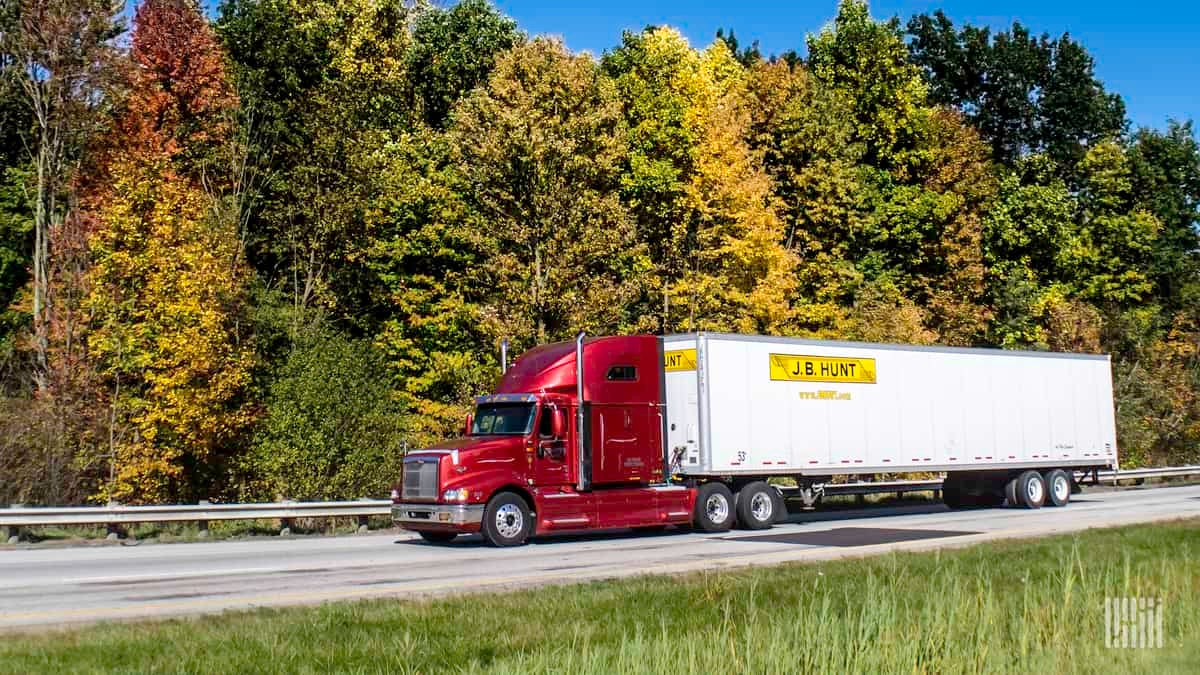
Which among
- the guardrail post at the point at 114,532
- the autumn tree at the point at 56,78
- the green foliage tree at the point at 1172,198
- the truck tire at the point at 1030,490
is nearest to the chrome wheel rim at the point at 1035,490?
the truck tire at the point at 1030,490

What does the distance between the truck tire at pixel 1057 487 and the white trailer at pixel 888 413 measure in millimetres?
37

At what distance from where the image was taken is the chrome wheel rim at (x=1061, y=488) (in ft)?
102

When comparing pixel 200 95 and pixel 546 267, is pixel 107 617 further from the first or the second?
pixel 200 95

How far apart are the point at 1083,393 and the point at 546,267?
1603 cm

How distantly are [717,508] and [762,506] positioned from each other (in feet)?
4.14

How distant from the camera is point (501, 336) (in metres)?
34.8

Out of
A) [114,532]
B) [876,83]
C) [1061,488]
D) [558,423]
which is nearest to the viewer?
[558,423]

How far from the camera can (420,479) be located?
21094 millimetres

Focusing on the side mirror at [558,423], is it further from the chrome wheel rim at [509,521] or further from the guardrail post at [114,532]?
the guardrail post at [114,532]

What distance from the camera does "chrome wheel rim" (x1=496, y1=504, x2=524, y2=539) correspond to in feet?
68.3

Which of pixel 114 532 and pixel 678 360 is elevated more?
pixel 678 360

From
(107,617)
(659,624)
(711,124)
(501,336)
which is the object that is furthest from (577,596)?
(711,124)

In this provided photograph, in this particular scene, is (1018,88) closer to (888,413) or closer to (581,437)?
(888,413)

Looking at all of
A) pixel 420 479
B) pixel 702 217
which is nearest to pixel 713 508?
pixel 420 479
